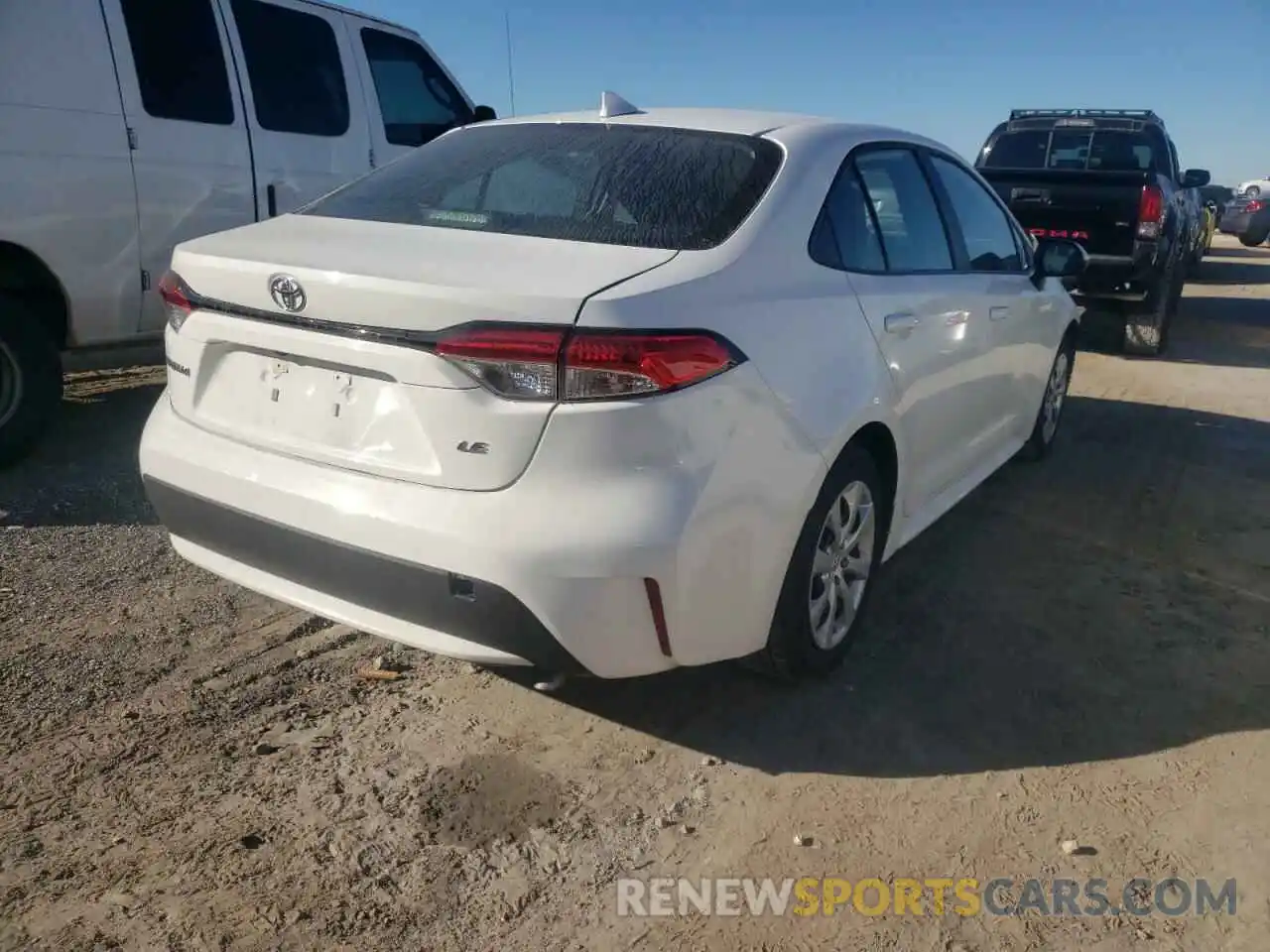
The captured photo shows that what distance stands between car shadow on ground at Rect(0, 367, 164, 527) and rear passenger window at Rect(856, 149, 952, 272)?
3.06 meters

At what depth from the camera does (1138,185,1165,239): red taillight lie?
861 centimetres

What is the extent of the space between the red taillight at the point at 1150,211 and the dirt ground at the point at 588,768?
5.23 meters

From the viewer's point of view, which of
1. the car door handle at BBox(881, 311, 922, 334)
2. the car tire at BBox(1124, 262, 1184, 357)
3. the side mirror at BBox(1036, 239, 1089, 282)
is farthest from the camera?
the car tire at BBox(1124, 262, 1184, 357)

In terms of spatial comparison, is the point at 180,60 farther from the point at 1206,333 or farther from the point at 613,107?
the point at 1206,333

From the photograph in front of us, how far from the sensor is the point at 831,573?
10.4 feet

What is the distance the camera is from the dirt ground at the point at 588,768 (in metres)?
2.30

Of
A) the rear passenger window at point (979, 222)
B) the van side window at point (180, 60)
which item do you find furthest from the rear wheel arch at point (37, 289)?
the rear passenger window at point (979, 222)

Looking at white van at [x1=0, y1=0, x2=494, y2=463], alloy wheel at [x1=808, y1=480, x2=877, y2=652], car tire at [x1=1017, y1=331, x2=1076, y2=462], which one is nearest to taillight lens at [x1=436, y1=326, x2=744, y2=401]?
alloy wheel at [x1=808, y1=480, x2=877, y2=652]

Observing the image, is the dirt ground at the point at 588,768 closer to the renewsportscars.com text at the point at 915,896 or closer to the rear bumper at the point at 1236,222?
the renewsportscars.com text at the point at 915,896

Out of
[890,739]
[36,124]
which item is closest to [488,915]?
[890,739]

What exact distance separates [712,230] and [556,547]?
94cm

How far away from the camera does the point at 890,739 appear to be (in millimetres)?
3004

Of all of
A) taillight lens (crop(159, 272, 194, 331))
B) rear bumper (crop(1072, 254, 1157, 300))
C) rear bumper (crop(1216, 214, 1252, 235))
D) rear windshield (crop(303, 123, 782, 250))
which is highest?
rear windshield (crop(303, 123, 782, 250))

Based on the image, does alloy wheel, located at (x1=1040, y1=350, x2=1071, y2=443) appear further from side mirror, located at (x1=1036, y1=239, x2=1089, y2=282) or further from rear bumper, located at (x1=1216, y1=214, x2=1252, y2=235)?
rear bumper, located at (x1=1216, y1=214, x2=1252, y2=235)
